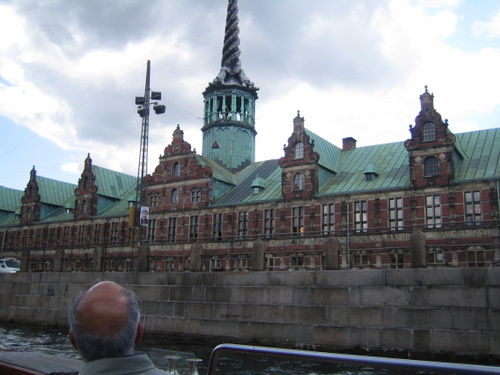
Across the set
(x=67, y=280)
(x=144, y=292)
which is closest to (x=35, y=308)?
(x=67, y=280)

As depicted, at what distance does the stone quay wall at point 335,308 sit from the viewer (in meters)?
18.7

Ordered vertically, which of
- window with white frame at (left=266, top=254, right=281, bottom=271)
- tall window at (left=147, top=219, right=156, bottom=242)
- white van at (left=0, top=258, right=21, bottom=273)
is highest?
tall window at (left=147, top=219, right=156, bottom=242)

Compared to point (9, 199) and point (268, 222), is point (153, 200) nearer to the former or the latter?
point (268, 222)

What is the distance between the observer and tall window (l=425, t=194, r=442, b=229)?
3656cm

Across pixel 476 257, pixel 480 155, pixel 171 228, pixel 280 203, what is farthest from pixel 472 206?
pixel 171 228

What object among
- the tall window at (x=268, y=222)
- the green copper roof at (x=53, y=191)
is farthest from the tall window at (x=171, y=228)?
the green copper roof at (x=53, y=191)

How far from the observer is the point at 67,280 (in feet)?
107

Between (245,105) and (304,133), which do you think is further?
(245,105)

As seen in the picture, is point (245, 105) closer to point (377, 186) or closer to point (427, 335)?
point (377, 186)

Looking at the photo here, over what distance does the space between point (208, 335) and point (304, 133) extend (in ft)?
79.0

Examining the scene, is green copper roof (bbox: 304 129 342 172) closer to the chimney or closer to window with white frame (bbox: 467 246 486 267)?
the chimney

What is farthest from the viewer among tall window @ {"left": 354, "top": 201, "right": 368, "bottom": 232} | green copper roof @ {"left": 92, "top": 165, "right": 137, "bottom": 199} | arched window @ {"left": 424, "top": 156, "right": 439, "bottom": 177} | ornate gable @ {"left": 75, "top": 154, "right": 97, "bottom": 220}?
green copper roof @ {"left": 92, "top": 165, "right": 137, "bottom": 199}

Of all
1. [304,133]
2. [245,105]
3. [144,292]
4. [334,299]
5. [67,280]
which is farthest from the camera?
[245,105]

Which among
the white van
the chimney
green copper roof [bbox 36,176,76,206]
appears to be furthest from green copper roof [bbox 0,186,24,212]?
the chimney
